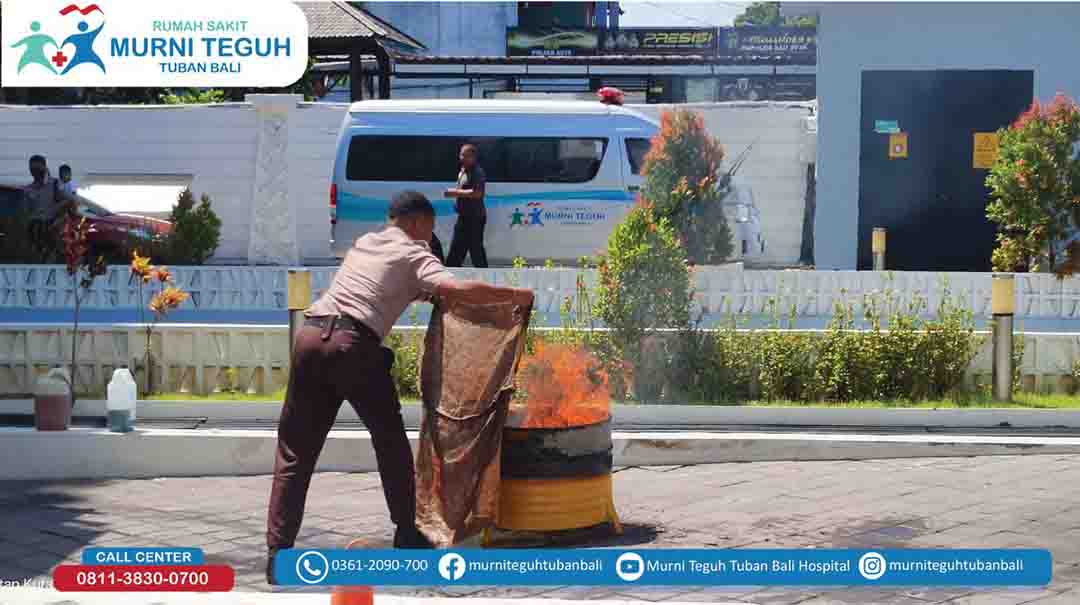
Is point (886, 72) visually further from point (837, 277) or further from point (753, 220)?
point (837, 277)

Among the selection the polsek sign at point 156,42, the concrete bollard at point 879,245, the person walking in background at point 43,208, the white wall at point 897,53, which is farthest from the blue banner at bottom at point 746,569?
the polsek sign at point 156,42

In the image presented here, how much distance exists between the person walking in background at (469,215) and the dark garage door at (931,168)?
191 inches

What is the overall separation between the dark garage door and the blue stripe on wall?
3411 millimetres

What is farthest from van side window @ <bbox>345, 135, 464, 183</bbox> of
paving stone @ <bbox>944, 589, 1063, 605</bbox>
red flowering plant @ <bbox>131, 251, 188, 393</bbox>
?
paving stone @ <bbox>944, 589, 1063, 605</bbox>

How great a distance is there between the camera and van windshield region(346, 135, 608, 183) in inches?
759

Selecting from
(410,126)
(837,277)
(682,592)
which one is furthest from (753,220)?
(682,592)

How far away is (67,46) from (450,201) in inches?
279

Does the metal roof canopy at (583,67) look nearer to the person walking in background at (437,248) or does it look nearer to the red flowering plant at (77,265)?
the person walking in background at (437,248)

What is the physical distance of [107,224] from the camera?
65.5 ft

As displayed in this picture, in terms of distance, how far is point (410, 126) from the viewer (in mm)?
19359

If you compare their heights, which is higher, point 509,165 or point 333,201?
point 509,165

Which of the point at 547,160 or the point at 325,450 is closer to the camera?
the point at 325,450

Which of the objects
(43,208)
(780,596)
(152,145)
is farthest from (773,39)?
(780,596)

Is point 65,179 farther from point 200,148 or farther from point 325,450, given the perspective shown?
point 325,450
